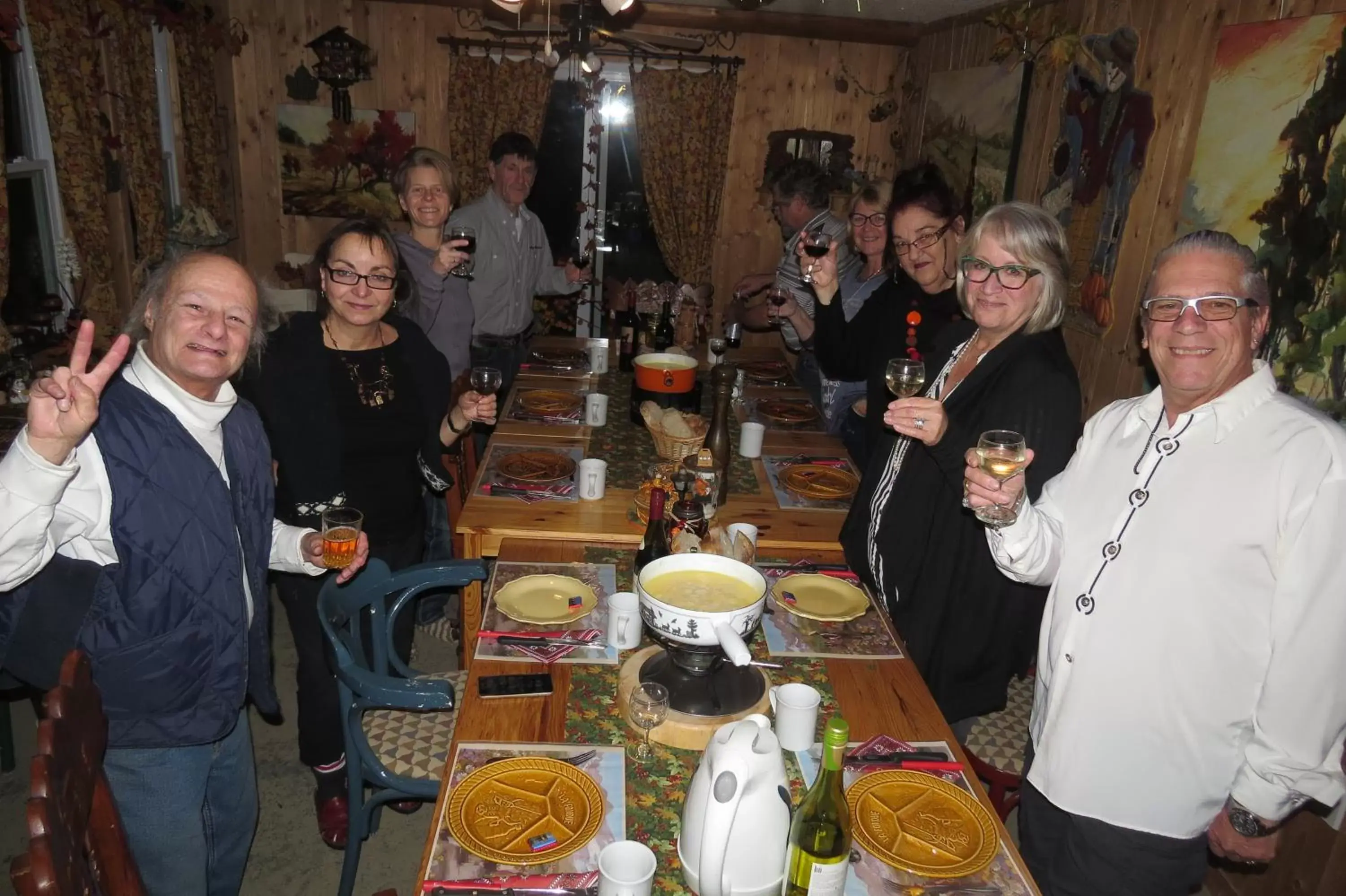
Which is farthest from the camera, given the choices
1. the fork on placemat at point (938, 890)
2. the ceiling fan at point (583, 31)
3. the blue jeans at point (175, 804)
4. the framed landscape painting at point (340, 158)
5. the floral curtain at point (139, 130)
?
the framed landscape painting at point (340, 158)

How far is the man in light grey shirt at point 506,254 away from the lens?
4527 mm

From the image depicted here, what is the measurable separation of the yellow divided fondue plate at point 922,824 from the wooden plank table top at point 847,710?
0.18 feet

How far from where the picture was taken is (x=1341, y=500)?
1.37 metres

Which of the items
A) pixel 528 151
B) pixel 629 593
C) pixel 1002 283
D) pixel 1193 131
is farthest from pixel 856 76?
pixel 629 593

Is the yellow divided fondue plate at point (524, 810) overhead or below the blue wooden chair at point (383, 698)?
overhead

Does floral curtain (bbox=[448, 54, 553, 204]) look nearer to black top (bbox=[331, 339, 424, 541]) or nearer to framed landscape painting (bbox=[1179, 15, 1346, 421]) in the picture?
black top (bbox=[331, 339, 424, 541])

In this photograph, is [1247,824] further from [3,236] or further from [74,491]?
[3,236]

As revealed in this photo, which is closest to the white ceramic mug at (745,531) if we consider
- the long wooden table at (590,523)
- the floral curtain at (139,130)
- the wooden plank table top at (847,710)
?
the long wooden table at (590,523)

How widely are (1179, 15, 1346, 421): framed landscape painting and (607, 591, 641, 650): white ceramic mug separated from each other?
1992mm

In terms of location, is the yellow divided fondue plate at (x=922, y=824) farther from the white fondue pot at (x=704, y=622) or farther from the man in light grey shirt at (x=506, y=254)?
the man in light grey shirt at (x=506, y=254)

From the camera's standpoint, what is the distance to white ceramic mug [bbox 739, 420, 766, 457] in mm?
3105

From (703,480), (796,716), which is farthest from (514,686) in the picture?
(703,480)

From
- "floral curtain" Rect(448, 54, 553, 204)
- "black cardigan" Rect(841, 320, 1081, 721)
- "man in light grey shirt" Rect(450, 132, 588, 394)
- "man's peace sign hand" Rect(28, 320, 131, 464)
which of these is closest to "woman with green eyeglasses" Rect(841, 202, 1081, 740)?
"black cardigan" Rect(841, 320, 1081, 721)

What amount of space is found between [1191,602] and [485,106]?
5.76 meters
